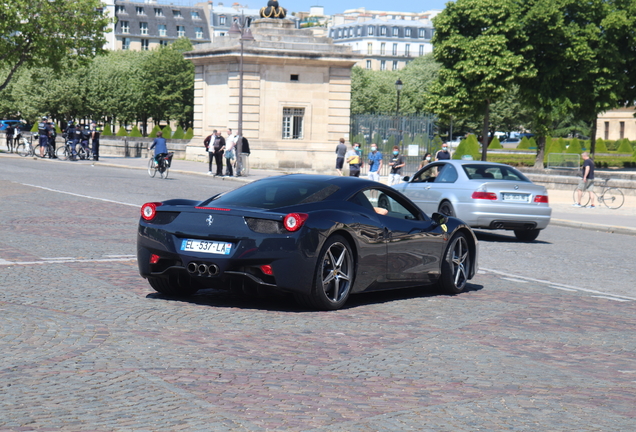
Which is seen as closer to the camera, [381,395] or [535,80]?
[381,395]

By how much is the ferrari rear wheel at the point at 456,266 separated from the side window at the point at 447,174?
7.47 meters

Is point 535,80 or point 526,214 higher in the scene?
point 535,80

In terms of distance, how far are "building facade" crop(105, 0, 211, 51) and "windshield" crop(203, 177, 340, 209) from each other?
A: 144379 millimetres

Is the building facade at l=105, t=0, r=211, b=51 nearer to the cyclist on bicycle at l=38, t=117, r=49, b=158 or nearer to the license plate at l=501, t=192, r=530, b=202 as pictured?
the cyclist on bicycle at l=38, t=117, r=49, b=158

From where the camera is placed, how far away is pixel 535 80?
173ft

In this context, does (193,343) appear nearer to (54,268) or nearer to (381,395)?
(381,395)

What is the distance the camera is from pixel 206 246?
8.27 m

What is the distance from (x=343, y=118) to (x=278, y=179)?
120 ft

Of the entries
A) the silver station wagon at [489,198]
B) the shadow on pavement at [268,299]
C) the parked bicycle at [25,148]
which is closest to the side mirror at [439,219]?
the shadow on pavement at [268,299]

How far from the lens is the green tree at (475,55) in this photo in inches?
2023

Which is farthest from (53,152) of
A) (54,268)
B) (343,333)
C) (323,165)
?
(343,333)

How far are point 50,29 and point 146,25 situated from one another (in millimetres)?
108858

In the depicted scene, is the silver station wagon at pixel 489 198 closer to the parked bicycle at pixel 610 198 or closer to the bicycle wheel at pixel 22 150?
the parked bicycle at pixel 610 198

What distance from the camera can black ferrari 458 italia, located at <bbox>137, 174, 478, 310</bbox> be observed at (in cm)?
813
